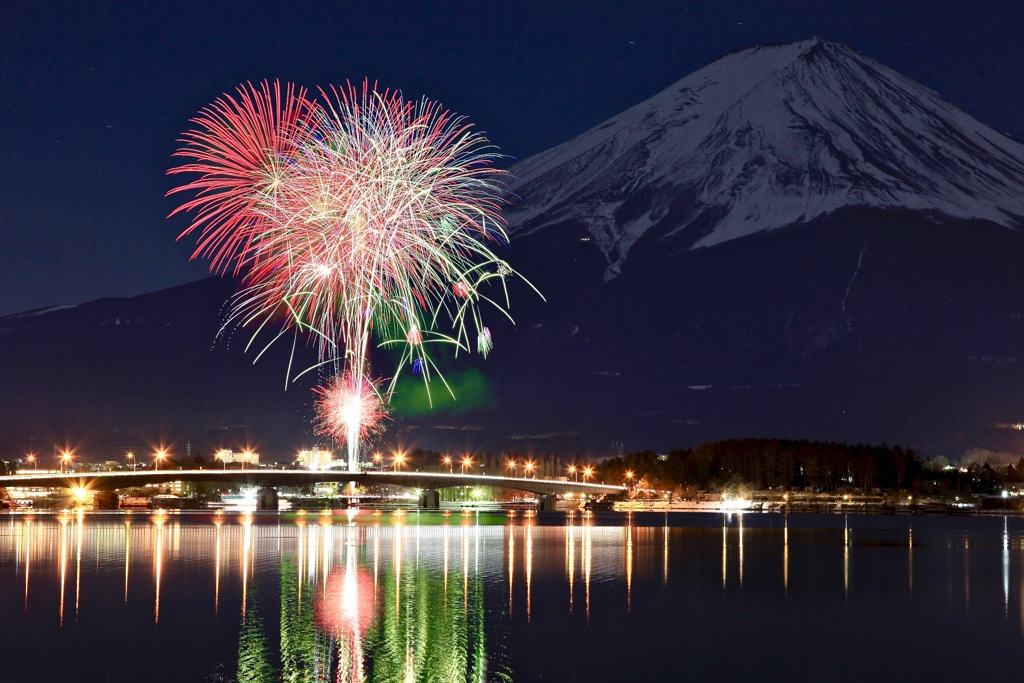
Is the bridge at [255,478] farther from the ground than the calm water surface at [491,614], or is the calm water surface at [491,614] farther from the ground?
the bridge at [255,478]

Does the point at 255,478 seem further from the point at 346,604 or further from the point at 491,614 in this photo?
the point at 491,614

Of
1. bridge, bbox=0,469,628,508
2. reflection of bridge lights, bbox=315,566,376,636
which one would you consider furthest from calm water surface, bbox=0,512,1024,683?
bridge, bbox=0,469,628,508

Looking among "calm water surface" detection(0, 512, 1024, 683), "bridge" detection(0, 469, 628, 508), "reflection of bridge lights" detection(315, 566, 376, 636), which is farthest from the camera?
"bridge" detection(0, 469, 628, 508)

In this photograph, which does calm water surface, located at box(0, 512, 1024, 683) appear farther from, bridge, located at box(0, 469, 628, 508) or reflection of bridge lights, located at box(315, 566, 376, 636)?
bridge, located at box(0, 469, 628, 508)

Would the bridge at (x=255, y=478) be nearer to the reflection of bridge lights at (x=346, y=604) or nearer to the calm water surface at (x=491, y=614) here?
the calm water surface at (x=491, y=614)

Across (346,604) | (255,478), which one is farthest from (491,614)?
(255,478)

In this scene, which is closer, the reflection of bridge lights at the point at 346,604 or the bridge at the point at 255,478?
the reflection of bridge lights at the point at 346,604

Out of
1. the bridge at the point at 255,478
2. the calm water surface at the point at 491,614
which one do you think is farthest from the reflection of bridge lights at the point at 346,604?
the bridge at the point at 255,478

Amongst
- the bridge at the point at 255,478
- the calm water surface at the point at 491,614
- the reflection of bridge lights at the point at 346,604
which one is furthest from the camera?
the bridge at the point at 255,478

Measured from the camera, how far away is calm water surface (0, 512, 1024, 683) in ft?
99.3

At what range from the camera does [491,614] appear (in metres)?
39.4

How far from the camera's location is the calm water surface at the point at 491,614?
99.3ft

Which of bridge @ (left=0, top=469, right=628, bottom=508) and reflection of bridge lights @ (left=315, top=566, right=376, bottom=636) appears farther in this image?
bridge @ (left=0, top=469, right=628, bottom=508)

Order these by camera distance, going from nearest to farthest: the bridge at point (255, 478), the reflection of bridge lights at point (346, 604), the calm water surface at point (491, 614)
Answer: the calm water surface at point (491, 614), the reflection of bridge lights at point (346, 604), the bridge at point (255, 478)
